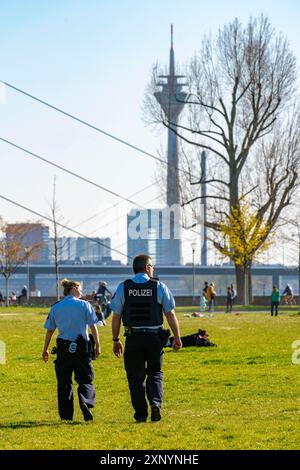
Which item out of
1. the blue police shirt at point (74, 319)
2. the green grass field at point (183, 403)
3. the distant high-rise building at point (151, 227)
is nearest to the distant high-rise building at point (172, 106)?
the distant high-rise building at point (151, 227)

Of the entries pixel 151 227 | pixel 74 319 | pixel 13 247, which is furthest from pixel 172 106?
pixel 74 319

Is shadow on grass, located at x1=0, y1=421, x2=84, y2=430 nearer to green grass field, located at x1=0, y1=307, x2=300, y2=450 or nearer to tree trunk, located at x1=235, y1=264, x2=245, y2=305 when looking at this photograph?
green grass field, located at x1=0, y1=307, x2=300, y2=450

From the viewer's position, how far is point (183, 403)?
14.6m

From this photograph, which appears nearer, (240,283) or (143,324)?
(143,324)

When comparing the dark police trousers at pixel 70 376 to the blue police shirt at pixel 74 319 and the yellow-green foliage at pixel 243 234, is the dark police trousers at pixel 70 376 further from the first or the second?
the yellow-green foliage at pixel 243 234

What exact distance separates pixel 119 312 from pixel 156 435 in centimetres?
171

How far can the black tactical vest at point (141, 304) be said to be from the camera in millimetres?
11938

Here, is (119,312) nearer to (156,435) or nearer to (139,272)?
(139,272)

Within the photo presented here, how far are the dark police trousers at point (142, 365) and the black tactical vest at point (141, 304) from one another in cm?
15

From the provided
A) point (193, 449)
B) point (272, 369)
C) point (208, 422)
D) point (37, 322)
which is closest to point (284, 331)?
point (37, 322)

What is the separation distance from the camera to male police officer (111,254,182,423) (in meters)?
12.0

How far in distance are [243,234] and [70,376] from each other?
5170 centimetres

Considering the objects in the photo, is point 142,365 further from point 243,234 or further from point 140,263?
point 243,234

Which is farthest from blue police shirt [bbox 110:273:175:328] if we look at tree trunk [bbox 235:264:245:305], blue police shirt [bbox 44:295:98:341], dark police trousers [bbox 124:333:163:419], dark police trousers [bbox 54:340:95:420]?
tree trunk [bbox 235:264:245:305]
